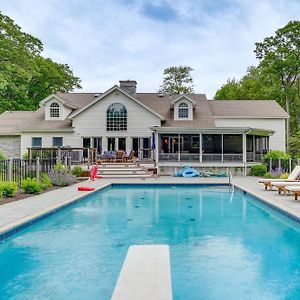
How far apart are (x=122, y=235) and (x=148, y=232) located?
28.3 inches

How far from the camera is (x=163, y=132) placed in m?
26.2

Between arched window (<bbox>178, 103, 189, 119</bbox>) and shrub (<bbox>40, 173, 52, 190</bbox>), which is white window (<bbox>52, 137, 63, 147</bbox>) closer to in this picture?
arched window (<bbox>178, 103, 189, 119</bbox>)

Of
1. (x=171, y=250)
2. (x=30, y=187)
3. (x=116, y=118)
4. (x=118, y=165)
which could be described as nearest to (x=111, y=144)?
(x=116, y=118)

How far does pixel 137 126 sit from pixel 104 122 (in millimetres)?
2631

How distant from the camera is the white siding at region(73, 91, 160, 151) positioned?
29859 mm

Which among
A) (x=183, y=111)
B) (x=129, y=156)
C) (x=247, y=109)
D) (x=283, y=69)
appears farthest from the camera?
(x=283, y=69)

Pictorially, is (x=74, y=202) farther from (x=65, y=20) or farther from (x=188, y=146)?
(x=188, y=146)

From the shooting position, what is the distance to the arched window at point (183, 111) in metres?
30.7

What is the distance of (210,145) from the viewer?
2919 cm

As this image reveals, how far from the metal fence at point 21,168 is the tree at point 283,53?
91.8ft

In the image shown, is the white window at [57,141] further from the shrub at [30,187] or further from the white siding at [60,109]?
the shrub at [30,187]

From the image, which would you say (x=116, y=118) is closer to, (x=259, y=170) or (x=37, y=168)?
(x=259, y=170)

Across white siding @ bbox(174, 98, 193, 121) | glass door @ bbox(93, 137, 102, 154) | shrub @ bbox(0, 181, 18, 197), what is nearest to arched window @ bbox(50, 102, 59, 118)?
glass door @ bbox(93, 137, 102, 154)

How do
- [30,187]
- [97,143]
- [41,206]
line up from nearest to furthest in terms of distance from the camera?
1. [41,206]
2. [30,187]
3. [97,143]
